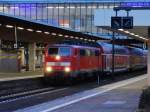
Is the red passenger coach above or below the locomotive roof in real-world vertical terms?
below

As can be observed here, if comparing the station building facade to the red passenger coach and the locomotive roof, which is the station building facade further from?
the red passenger coach

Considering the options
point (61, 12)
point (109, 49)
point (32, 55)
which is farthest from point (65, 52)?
point (61, 12)

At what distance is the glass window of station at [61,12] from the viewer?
10750 centimetres

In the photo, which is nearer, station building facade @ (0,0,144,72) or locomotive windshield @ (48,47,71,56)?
locomotive windshield @ (48,47,71,56)

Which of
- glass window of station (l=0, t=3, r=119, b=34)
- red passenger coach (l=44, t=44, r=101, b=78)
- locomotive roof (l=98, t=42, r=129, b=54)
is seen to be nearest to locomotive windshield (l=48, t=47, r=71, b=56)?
red passenger coach (l=44, t=44, r=101, b=78)

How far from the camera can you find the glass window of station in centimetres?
10750

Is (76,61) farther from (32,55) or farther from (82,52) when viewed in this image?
(32,55)

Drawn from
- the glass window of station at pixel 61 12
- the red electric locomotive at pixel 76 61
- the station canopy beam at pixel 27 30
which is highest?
the glass window of station at pixel 61 12

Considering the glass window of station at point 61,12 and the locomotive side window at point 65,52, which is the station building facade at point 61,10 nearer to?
the glass window of station at point 61,12

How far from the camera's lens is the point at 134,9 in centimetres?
2578

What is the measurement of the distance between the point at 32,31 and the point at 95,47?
13760mm

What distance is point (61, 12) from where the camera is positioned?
10825 centimetres

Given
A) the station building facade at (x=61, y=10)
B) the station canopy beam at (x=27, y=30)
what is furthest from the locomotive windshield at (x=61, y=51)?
the station building facade at (x=61, y=10)

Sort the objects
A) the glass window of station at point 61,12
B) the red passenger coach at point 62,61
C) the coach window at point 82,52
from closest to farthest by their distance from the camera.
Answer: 1. the red passenger coach at point 62,61
2. the coach window at point 82,52
3. the glass window of station at point 61,12
